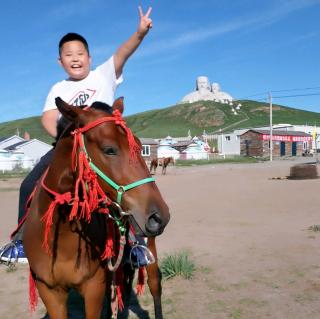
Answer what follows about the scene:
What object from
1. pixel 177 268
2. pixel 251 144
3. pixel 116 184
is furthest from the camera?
pixel 251 144

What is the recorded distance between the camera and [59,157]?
111 inches

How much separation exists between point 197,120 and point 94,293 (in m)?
127

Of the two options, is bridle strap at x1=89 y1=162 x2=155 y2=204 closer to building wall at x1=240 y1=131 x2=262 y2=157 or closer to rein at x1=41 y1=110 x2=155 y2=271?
rein at x1=41 y1=110 x2=155 y2=271

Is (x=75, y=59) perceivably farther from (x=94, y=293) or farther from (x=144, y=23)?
(x=94, y=293)

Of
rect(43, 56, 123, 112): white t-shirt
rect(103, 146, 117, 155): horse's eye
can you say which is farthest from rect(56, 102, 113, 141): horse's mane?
rect(43, 56, 123, 112): white t-shirt

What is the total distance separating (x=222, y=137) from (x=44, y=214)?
232ft

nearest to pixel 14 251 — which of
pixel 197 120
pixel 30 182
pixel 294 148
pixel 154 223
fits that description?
pixel 30 182

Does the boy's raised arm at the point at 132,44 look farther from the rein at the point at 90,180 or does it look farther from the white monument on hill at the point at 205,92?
the white monument on hill at the point at 205,92

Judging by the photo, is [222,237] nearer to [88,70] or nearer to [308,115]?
[88,70]

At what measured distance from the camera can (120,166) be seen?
2.46 m

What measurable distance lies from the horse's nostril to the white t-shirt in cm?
149

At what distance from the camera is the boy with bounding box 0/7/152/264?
11.4 ft

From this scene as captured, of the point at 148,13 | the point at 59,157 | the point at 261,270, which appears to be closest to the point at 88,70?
the point at 148,13

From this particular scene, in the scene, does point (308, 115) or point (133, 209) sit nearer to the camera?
point (133, 209)
